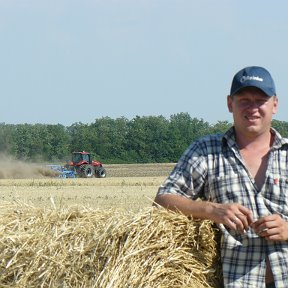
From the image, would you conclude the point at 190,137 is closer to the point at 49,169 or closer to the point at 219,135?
the point at 49,169

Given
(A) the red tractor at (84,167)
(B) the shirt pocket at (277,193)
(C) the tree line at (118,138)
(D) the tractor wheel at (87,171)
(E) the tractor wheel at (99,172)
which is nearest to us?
(B) the shirt pocket at (277,193)

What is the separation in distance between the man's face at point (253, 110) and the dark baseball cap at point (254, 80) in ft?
0.10

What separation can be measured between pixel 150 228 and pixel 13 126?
96.8 m

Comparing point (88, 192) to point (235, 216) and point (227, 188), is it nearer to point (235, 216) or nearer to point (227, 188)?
point (227, 188)

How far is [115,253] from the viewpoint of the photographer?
3877 millimetres

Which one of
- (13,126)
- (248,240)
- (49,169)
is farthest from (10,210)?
(13,126)

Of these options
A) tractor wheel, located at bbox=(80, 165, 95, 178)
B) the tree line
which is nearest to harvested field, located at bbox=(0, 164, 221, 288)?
tractor wheel, located at bbox=(80, 165, 95, 178)

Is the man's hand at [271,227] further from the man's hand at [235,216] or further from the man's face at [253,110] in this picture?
the man's face at [253,110]

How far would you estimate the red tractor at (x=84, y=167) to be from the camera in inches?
1850

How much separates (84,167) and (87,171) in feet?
0.95

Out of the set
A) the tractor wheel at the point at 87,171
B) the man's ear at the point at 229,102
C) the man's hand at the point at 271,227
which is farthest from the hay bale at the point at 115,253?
the tractor wheel at the point at 87,171

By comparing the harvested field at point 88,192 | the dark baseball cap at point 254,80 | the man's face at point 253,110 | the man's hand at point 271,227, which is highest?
the dark baseball cap at point 254,80

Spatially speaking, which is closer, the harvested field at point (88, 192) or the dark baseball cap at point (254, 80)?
the dark baseball cap at point (254, 80)

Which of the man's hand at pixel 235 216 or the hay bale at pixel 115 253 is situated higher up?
the man's hand at pixel 235 216
